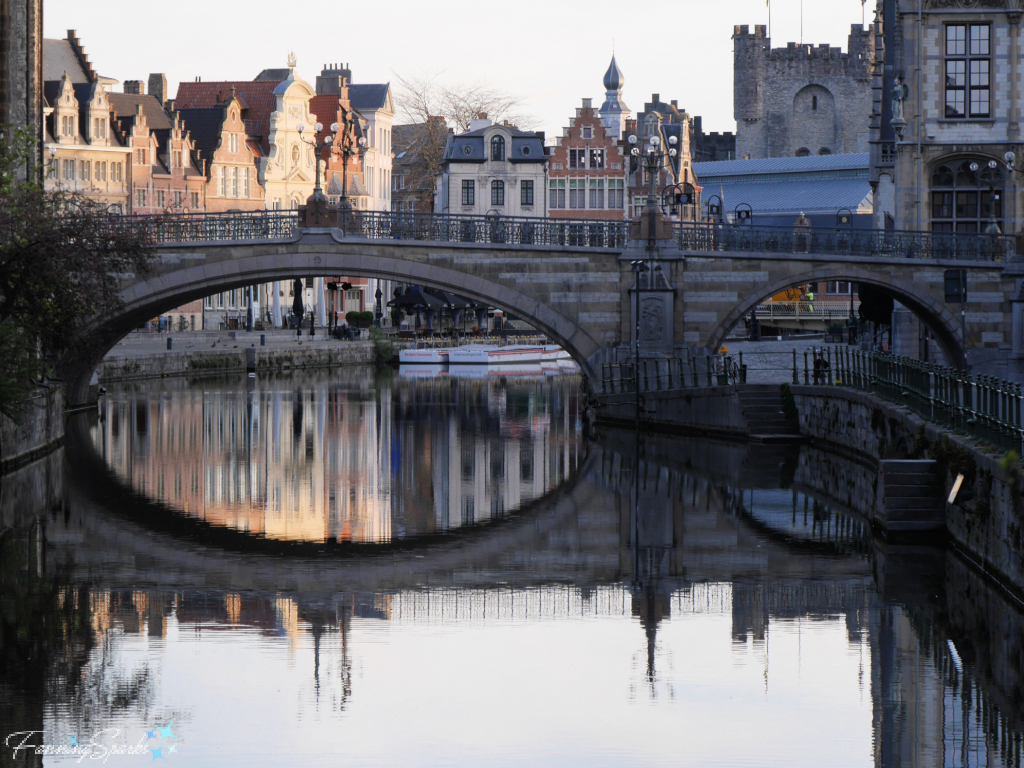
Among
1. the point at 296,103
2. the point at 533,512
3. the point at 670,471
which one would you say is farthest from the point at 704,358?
the point at 296,103

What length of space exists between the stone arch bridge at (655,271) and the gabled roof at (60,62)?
37.0 metres

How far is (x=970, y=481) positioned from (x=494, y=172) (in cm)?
6126

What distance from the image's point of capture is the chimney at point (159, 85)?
84062 millimetres

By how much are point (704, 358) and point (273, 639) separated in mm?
22955

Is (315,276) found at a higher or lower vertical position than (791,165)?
lower

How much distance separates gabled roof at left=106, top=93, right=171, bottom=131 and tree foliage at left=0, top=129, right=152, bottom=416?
47.1 m

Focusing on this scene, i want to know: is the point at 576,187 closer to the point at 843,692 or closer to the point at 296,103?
the point at 296,103

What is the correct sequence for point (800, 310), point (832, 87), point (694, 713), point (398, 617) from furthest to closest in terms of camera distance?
point (832, 87) → point (800, 310) → point (398, 617) → point (694, 713)

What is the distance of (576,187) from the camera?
259ft

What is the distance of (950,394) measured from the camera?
21203 millimetres

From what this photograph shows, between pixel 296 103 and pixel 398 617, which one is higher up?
pixel 296 103

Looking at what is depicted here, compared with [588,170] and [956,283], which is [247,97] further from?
[956,283]

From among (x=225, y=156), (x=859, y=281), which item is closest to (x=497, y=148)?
(x=225, y=156)

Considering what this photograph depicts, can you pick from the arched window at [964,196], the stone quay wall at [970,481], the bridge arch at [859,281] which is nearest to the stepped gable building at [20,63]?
the bridge arch at [859,281]
